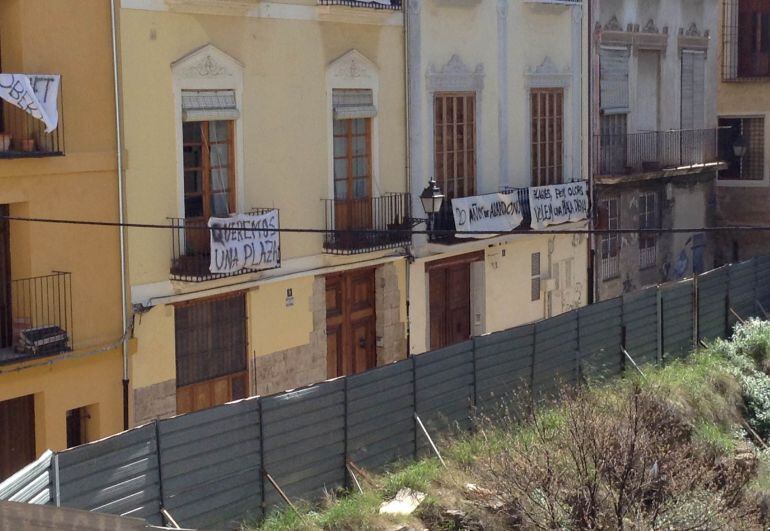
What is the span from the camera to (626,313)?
2139 centimetres

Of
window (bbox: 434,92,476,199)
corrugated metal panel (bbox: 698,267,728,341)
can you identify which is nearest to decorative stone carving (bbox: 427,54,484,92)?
window (bbox: 434,92,476,199)

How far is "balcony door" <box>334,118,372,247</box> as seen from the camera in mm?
20438

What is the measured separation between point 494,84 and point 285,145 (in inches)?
227

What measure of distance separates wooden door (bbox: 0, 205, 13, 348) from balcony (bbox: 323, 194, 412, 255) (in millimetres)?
4988

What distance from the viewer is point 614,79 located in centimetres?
2773

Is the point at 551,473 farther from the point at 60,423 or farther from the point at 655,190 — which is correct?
the point at 655,190

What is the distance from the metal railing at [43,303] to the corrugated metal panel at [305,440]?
315 centimetres

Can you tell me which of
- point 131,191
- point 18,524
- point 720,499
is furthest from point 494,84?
point 18,524

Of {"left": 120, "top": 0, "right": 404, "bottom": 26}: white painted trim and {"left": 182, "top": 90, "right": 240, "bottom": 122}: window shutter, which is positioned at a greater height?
{"left": 120, "top": 0, "right": 404, "bottom": 26}: white painted trim

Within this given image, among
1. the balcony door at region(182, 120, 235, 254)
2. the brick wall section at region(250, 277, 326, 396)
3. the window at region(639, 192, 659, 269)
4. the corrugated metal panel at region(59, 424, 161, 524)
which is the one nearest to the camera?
the corrugated metal panel at region(59, 424, 161, 524)

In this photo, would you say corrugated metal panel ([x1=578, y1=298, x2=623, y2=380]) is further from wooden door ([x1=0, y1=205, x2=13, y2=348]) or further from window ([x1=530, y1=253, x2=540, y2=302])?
wooden door ([x1=0, y1=205, x2=13, y2=348])

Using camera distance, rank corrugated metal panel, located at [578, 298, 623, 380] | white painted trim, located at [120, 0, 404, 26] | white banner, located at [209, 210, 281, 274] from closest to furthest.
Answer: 1. white painted trim, located at [120, 0, 404, 26]
2. white banner, located at [209, 210, 281, 274]
3. corrugated metal panel, located at [578, 298, 623, 380]

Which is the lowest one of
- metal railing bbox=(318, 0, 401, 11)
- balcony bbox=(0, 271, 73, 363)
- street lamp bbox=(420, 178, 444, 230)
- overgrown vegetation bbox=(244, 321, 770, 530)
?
overgrown vegetation bbox=(244, 321, 770, 530)

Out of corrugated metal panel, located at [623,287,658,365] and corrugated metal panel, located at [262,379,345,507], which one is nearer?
corrugated metal panel, located at [262,379,345,507]
